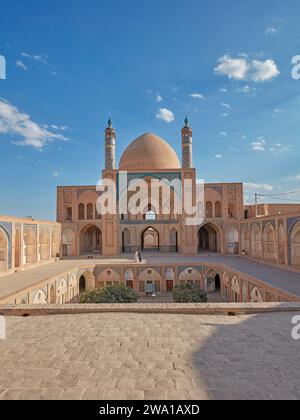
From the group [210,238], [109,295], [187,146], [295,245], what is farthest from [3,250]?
[210,238]

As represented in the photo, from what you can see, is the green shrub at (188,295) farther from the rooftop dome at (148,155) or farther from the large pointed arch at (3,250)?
the rooftop dome at (148,155)

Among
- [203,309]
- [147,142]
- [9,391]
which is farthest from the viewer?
[147,142]

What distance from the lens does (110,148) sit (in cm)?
1828

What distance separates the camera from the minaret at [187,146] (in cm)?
1786

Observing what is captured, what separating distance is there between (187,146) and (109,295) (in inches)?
498

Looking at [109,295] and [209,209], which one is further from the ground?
[209,209]

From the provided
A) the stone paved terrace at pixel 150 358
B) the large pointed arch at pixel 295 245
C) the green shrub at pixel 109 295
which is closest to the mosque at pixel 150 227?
the large pointed arch at pixel 295 245

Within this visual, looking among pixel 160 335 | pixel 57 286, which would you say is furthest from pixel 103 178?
pixel 160 335

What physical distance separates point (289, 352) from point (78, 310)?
322 cm

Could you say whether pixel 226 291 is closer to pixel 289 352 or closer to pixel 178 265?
pixel 178 265

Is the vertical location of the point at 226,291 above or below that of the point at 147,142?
below

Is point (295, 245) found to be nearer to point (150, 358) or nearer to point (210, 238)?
point (150, 358)
